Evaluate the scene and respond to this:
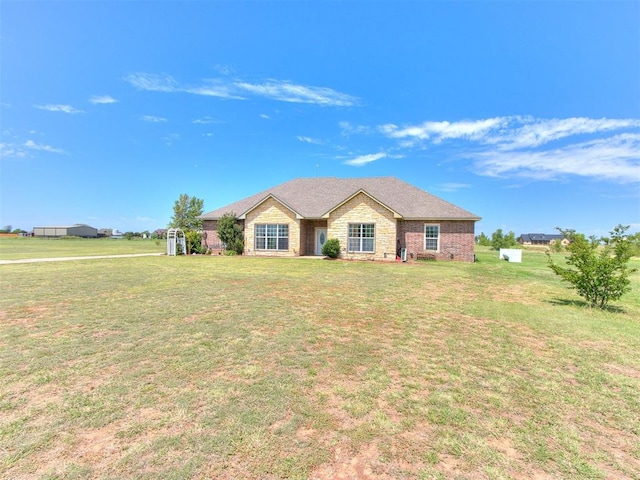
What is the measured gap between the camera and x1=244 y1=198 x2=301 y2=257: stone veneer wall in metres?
24.1

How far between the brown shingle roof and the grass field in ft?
51.4

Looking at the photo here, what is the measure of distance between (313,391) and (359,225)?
63.4 ft

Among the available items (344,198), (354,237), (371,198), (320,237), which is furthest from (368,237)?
(320,237)

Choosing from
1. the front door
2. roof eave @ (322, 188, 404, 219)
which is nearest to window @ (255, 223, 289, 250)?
the front door

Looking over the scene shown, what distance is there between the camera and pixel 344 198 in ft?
82.6

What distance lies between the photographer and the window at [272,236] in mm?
24422

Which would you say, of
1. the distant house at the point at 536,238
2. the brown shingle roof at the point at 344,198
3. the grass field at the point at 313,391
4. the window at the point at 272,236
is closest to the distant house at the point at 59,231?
the brown shingle roof at the point at 344,198

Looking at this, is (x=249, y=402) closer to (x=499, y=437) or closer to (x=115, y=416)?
(x=115, y=416)

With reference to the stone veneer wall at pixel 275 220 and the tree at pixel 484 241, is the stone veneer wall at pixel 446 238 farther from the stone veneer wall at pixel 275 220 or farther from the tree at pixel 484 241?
the tree at pixel 484 241

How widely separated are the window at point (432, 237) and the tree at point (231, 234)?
14.7 meters

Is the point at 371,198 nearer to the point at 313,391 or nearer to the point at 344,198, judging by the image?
the point at 344,198

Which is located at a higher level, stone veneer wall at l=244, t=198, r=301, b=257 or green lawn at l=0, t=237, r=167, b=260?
stone veneer wall at l=244, t=198, r=301, b=257

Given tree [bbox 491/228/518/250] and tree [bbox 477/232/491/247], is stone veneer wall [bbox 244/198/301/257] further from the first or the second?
tree [bbox 477/232/491/247]

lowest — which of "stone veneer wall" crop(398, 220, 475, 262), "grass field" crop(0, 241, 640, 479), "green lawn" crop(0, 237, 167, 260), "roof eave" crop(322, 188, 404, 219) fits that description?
"grass field" crop(0, 241, 640, 479)
